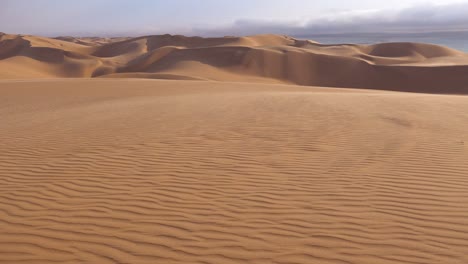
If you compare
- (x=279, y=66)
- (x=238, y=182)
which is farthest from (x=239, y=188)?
(x=279, y=66)

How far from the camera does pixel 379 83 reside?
36750 mm

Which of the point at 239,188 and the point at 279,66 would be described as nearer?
the point at 239,188

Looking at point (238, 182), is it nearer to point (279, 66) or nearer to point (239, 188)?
point (239, 188)

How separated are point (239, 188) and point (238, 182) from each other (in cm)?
22

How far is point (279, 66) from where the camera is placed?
40.6m

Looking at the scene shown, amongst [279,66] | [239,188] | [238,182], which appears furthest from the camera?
[279,66]

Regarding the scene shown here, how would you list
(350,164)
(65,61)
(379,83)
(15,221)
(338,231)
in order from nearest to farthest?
(338,231) < (15,221) < (350,164) < (379,83) < (65,61)

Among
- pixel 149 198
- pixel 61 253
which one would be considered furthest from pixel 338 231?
pixel 61 253

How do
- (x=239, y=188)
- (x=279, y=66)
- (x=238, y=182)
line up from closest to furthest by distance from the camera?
(x=239, y=188) < (x=238, y=182) < (x=279, y=66)

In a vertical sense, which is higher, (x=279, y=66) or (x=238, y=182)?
(x=279, y=66)

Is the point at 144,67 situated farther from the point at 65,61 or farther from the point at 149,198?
the point at 149,198

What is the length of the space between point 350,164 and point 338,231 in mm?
2183

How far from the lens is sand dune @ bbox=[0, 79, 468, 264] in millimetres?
3928

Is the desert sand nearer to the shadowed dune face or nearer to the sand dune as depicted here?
the sand dune
